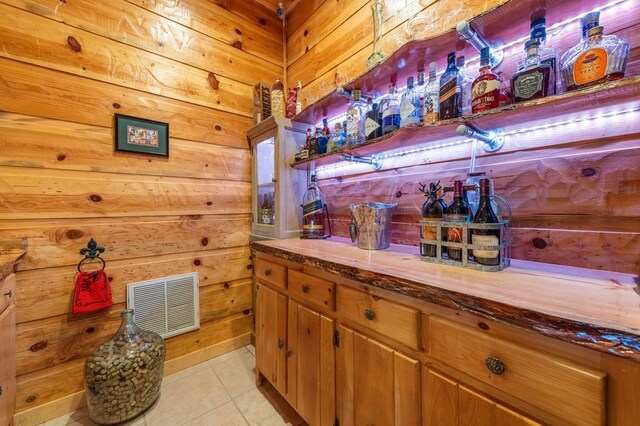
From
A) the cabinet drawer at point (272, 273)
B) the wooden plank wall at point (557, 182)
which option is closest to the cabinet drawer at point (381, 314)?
the cabinet drawer at point (272, 273)

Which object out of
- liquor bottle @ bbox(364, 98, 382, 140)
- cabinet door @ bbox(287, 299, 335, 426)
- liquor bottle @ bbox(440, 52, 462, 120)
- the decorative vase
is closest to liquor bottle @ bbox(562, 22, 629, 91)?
liquor bottle @ bbox(440, 52, 462, 120)

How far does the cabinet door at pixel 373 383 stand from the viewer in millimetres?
821

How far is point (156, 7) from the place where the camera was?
181cm

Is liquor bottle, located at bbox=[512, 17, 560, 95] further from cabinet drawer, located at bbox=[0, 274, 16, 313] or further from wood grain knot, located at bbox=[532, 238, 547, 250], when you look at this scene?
cabinet drawer, located at bbox=[0, 274, 16, 313]

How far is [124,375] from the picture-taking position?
4.63ft

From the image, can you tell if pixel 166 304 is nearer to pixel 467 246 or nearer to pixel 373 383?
pixel 373 383

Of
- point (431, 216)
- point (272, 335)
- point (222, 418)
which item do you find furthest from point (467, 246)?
point (222, 418)

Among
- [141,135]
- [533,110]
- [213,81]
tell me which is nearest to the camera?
[533,110]

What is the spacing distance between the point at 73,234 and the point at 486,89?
7.34ft

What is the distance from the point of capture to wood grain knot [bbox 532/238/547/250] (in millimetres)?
975

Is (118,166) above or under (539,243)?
above

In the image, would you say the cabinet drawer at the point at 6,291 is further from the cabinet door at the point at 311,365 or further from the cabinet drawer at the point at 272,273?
the cabinet door at the point at 311,365

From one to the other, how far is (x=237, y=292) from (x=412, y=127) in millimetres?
1879

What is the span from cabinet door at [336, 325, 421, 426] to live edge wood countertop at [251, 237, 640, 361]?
0.25 metres
